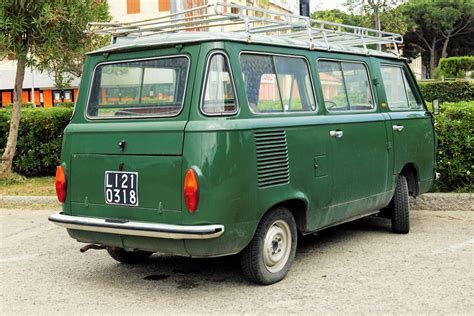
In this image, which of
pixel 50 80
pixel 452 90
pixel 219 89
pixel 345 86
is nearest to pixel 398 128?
pixel 345 86

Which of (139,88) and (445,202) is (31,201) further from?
(445,202)

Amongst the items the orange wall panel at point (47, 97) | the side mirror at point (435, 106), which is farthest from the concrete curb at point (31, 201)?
the orange wall panel at point (47, 97)

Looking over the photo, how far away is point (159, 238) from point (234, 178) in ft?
2.48

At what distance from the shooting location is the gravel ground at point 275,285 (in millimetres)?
4770

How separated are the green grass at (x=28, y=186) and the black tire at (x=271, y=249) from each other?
18.7ft

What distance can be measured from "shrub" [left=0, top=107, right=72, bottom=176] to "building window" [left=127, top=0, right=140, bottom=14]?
2606cm

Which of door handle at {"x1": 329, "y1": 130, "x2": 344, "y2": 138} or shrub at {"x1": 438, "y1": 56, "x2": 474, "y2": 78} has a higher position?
shrub at {"x1": 438, "y1": 56, "x2": 474, "y2": 78}

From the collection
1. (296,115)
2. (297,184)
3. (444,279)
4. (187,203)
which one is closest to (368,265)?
(444,279)

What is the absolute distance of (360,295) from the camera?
4949 mm

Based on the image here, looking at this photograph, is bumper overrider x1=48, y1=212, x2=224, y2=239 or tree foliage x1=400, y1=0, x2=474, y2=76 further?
tree foliage x1=400, y1=0, x2=474, y2=76

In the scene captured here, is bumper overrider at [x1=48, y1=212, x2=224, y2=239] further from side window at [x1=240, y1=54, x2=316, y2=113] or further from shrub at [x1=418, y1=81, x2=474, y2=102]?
shrub at [x1=418, y1=81, x2=474, y2=102]

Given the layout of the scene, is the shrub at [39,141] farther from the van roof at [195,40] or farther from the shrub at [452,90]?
the shrub at [452,90]

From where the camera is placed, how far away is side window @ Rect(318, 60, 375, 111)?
20.2ft

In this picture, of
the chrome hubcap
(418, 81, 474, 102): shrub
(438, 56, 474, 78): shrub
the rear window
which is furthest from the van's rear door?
(438, 56, 474, 78): shrub
